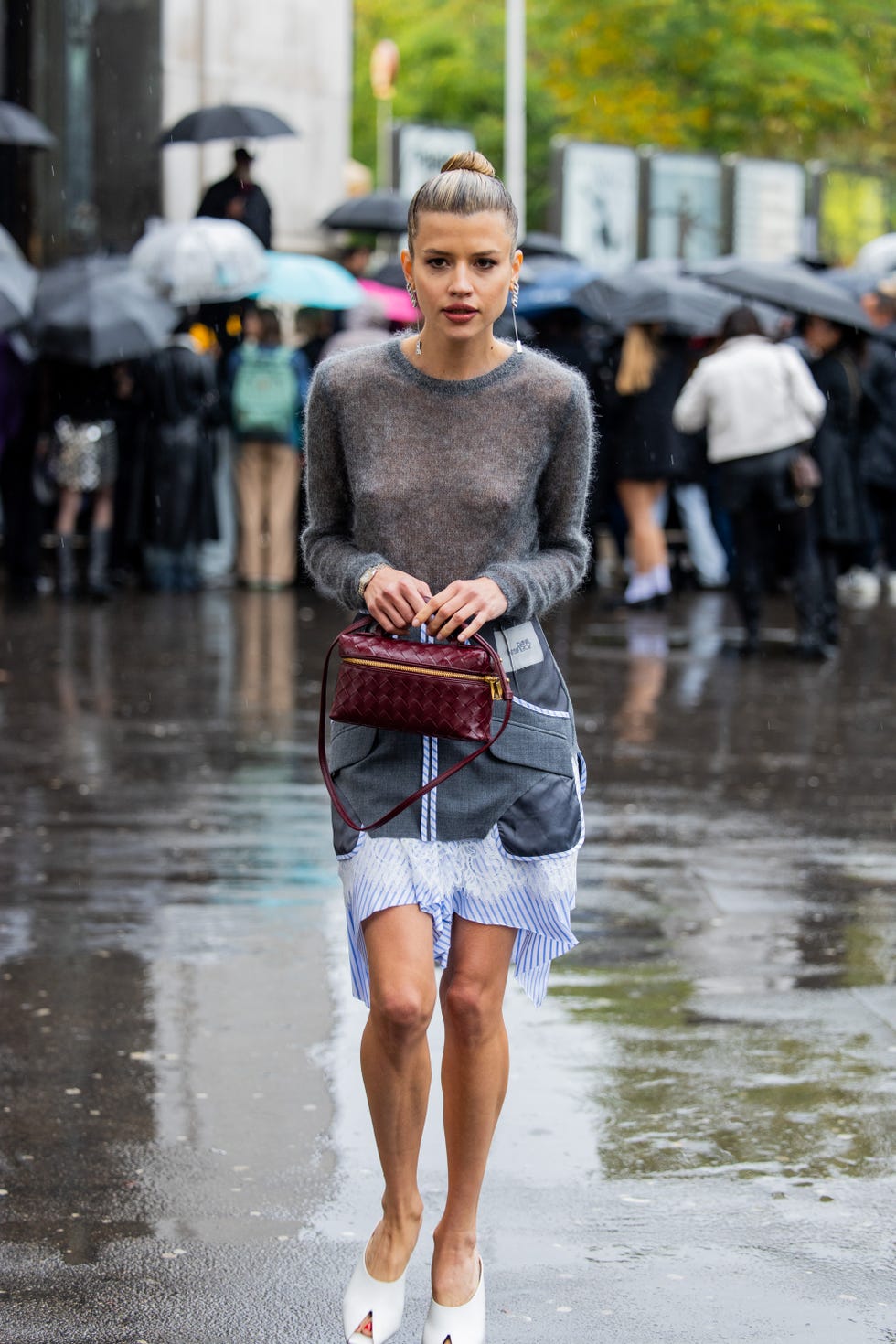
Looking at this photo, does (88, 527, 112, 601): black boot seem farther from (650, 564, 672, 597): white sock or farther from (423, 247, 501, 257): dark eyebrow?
(423, 247, 501, 257): dark eyebrow

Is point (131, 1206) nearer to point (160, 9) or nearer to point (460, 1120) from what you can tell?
point (460, 1120)

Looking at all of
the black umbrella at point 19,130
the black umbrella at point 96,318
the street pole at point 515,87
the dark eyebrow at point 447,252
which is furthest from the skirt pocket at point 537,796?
the street pole at point 515,87

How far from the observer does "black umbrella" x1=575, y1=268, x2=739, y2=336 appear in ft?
52.0

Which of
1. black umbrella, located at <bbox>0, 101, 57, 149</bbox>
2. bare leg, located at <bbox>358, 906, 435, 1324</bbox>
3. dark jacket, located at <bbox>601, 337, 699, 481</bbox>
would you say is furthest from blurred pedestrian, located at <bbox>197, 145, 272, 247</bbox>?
bare leg, located at <bbox>358, 906, 435, 1324</bbox>

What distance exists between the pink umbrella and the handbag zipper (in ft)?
48.4

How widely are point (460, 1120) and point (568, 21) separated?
4091cm

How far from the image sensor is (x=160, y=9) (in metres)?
22.1

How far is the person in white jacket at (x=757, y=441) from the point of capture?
13234 millimetres

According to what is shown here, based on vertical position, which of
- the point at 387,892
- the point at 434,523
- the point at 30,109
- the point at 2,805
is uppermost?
the point at 30,109

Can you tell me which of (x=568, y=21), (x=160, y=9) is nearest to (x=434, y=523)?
(x=160, y=9)

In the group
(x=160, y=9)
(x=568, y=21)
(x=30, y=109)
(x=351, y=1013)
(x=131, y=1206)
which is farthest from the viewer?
(x=568, y=21)

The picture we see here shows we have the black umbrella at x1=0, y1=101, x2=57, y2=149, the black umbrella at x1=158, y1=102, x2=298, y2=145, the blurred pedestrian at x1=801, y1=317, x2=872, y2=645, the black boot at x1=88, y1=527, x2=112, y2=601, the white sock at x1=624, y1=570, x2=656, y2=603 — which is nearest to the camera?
the blurred pedestrian at x1=801, y1=317, x2=872, y2=645

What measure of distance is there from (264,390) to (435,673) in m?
13.1

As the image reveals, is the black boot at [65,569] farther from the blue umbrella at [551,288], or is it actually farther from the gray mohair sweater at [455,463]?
the gray mohair sweater at [455,463]
